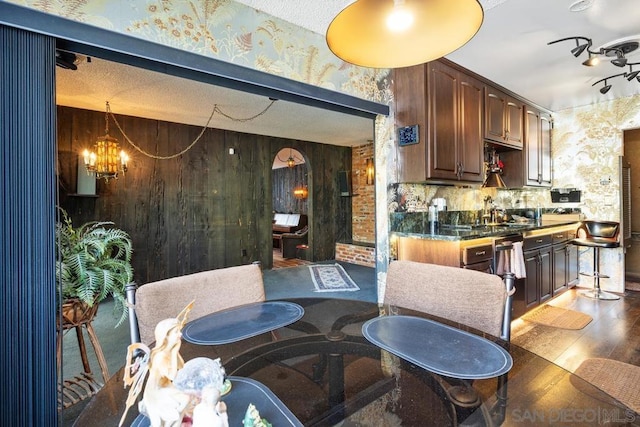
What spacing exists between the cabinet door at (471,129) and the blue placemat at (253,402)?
3.02 m

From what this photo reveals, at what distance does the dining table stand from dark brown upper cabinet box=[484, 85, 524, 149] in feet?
10.4

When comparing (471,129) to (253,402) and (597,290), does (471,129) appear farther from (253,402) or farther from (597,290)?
(253,402)

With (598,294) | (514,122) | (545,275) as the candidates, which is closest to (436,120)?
(514,122)

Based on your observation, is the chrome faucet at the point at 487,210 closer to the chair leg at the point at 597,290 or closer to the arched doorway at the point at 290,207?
the chair leg at the point at 597,290

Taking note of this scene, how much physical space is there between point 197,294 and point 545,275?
12.3 ft

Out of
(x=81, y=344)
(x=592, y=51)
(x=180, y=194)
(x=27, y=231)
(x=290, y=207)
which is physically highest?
(x=592, y=51)

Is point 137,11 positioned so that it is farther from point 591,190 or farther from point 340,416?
point 591,190

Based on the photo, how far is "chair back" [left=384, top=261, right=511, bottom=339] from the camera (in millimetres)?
1192

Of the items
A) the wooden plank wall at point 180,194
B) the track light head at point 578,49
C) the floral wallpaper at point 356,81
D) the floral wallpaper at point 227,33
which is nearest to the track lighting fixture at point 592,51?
the track light head at point 578,49

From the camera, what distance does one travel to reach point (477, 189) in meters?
4.14

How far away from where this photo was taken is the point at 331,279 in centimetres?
498

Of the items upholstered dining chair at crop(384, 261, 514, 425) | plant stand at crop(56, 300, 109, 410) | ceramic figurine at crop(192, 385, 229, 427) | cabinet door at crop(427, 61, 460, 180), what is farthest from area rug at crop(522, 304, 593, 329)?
plant stand at crop(56, 300, 109, 410)

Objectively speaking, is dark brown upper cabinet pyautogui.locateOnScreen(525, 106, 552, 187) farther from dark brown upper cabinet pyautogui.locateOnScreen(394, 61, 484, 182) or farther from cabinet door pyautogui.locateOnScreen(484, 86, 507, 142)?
dark brown upper cabinet pyautogui.locateOnScreen(394, 61, 484, 182)

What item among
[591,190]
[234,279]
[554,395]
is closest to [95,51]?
[234,279]
